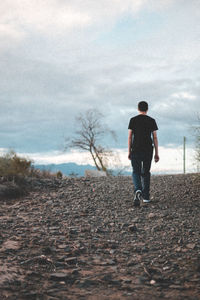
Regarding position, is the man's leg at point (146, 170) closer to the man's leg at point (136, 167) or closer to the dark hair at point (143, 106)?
the man's leg at point (136, 167)

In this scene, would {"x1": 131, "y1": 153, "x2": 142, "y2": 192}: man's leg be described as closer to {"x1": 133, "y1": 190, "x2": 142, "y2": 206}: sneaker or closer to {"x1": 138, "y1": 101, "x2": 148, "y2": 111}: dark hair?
{"x1": 133, "y1": 190, "x2": 142, "y2": 206}: sneaker

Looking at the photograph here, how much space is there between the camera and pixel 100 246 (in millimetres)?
5902

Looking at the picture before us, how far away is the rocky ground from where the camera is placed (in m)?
4.08

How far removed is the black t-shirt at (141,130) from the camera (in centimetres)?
844

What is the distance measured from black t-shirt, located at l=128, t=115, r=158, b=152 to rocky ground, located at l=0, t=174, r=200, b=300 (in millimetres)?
1500

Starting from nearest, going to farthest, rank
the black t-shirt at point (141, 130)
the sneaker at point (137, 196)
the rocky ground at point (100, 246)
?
the rocky ground at point (100, 246)
the black t-shirt at point (141, 130)
the sneaker at point (137, 196)

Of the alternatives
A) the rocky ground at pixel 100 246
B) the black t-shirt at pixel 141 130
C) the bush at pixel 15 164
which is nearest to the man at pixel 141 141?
the black t-shirt at pixel 141 130

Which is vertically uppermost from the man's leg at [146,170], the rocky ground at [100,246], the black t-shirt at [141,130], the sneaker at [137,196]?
the black t-shirt at [141,130]

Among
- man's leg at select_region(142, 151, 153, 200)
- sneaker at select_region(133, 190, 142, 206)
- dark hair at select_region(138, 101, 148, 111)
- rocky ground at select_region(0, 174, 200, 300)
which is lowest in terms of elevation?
rocky ground at select_region(0, 174, 200, 300)

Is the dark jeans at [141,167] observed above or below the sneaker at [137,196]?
above

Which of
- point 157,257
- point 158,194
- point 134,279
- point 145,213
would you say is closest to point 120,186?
point 158,194

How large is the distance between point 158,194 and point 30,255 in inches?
236

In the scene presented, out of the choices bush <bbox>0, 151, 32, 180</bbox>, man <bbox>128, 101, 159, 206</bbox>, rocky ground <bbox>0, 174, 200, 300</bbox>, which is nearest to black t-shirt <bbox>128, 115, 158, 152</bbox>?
man <bbox>128, 101, 159, 206</bbox>

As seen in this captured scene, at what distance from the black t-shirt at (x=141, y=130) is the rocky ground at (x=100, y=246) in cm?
150
